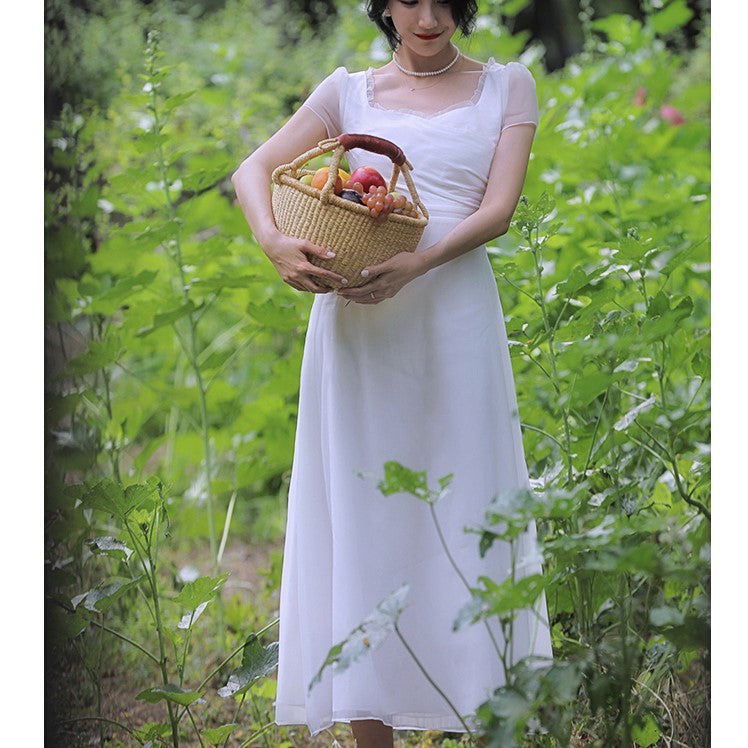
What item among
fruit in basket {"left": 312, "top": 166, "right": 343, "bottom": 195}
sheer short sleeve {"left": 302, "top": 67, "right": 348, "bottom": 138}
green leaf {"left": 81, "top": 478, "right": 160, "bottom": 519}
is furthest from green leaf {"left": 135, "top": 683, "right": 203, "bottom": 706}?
sheer short sleeve {"left": 302, "top": 67, "right": 348, "bottom": 138}

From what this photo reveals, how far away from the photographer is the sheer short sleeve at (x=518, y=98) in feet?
4.55

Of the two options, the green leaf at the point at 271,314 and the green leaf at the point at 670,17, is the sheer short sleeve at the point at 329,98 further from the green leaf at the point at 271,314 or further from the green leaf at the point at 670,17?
the green leaf at the point at 670,17

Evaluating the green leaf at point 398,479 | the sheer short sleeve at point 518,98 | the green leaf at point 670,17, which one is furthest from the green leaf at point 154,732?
the green leaf at point 670,17

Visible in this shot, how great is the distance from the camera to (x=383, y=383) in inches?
55.4

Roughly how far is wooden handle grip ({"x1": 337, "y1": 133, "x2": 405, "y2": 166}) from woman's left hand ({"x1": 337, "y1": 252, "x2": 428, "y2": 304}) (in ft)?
0.36

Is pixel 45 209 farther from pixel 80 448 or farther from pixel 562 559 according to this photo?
pixel 562 559

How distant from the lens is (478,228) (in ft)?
4.38

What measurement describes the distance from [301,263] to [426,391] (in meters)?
0.23

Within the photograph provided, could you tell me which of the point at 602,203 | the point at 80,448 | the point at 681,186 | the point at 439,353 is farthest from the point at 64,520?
the point at 681,186

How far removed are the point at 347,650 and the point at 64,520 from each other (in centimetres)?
64

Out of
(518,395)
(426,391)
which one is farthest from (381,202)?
(518,395)

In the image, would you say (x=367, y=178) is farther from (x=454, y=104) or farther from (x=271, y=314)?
(x=271, y=314)

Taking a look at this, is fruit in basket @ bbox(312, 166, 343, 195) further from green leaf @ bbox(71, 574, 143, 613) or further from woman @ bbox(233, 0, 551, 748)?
green leaf @ bbox(71, 574, 143, 613)

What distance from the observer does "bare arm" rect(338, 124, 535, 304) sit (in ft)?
4.26
